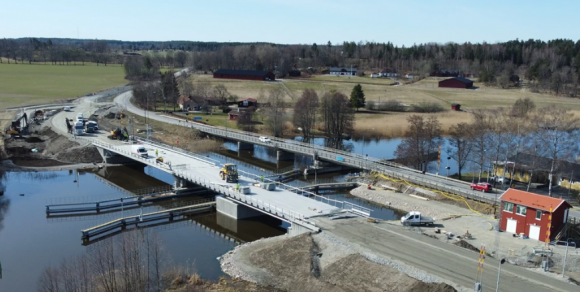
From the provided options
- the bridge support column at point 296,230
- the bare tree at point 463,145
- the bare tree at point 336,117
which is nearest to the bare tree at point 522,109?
the bare tree at point 463,145

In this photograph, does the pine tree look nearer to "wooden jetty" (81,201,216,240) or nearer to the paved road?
"wooden jetty" (81,201,216,240)

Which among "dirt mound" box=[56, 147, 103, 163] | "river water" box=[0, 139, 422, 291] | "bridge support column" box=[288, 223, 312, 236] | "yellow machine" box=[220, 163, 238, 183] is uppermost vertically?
"yellow machine" box=[220, 163, 238, 183]

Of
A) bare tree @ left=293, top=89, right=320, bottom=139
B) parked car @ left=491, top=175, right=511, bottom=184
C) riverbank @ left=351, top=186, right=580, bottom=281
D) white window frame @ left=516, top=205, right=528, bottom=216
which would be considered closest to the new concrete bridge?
riverbank @ left=351, top=186, right=580, bottom=281

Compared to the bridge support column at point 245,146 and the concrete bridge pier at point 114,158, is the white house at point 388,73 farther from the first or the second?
the concrete bridge pier at point 114,158

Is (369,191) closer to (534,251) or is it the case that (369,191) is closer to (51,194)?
(534,251)

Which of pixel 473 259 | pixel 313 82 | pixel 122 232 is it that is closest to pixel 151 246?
pixel 122 232
